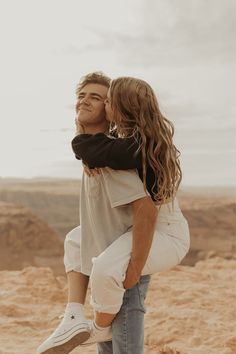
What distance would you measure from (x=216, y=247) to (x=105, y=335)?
16.4 m

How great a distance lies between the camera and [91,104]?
199 cm

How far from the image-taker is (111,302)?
6.02 feet

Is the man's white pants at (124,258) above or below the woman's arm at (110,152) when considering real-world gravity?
below

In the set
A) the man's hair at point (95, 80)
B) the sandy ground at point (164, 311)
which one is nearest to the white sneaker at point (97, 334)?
the man's hair at point (95, 80)

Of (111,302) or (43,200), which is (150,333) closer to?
(111,302)

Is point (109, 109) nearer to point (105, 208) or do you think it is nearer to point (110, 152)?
point (110, 152)

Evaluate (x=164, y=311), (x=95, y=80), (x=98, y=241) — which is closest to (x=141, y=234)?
(x=98, y=241)

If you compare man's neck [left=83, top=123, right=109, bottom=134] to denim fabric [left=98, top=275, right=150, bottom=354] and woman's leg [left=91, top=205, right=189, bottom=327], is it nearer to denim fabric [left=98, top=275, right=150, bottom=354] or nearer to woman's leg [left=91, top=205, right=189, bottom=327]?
woman's leg [left=91, top=205, right=189, bottom=327]

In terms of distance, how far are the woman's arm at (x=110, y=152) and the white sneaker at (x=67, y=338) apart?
23.1 inches

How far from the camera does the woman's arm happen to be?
181cm

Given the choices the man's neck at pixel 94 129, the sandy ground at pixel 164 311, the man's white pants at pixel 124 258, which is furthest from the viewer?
the sandy ground at pixel 164 311

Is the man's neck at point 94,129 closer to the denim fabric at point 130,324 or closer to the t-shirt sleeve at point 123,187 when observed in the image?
the t-shirt sleeve at point 123,187

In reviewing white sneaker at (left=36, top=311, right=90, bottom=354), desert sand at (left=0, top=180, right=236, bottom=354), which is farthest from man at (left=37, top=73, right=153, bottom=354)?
desert sand at (left=0, top=180, right=236, bottom=354)

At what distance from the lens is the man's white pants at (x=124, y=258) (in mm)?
1791
